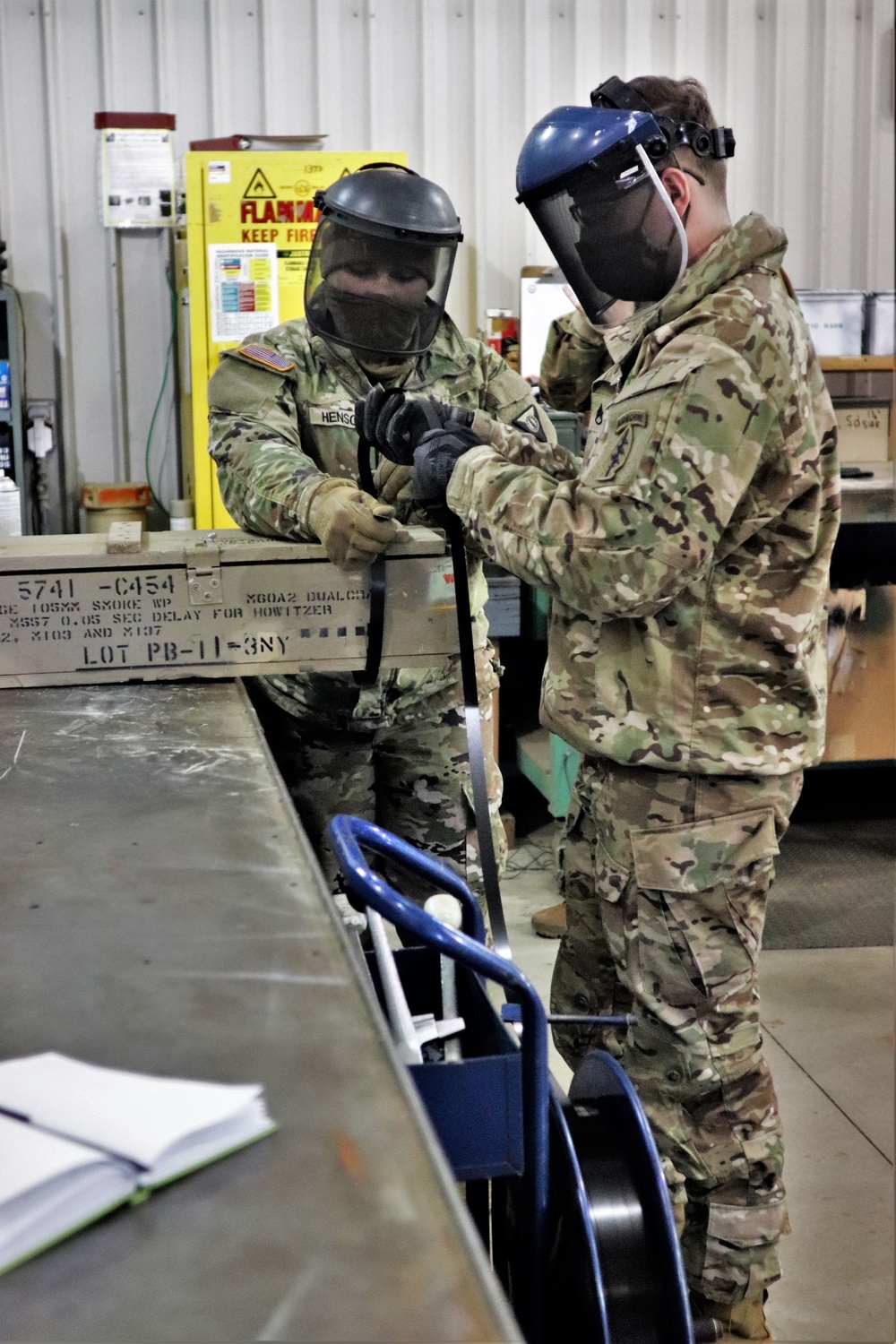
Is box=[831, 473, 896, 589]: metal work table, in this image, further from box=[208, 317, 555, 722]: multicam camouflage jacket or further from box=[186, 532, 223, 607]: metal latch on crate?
box=[186, 532, 223, 607]: metal latch on crate

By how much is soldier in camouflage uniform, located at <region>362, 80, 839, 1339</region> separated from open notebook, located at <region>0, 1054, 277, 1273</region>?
105 centimetres

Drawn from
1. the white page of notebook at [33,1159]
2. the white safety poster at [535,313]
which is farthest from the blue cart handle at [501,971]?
the white safety poster at [535,313]

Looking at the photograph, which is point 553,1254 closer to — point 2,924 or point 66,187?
point 2,924

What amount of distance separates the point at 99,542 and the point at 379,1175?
1.65 meters

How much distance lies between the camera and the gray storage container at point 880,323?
5.27 m

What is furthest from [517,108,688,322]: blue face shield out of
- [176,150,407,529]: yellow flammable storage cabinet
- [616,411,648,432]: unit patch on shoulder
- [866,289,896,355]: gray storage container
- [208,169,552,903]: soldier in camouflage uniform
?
[866,289,896,355]: gray storage container

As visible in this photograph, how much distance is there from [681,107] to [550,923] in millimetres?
2318

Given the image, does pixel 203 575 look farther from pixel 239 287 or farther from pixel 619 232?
pixel 239 287

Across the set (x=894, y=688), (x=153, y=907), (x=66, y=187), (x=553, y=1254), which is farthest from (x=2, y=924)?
(x=66, y=187)

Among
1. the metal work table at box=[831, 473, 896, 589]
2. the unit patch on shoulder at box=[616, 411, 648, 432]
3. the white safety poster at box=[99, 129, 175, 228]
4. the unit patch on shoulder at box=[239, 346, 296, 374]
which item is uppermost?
the white safety poster at box=[99, 129, 175, 228]

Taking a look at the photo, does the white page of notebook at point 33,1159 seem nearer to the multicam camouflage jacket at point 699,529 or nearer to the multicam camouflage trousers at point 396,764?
the multicam camouflage jacket at point 699,529

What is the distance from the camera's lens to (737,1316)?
6.60 ft

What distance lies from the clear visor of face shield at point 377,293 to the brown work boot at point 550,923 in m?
1.81

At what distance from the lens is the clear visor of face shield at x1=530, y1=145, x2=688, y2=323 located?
1884 mm
